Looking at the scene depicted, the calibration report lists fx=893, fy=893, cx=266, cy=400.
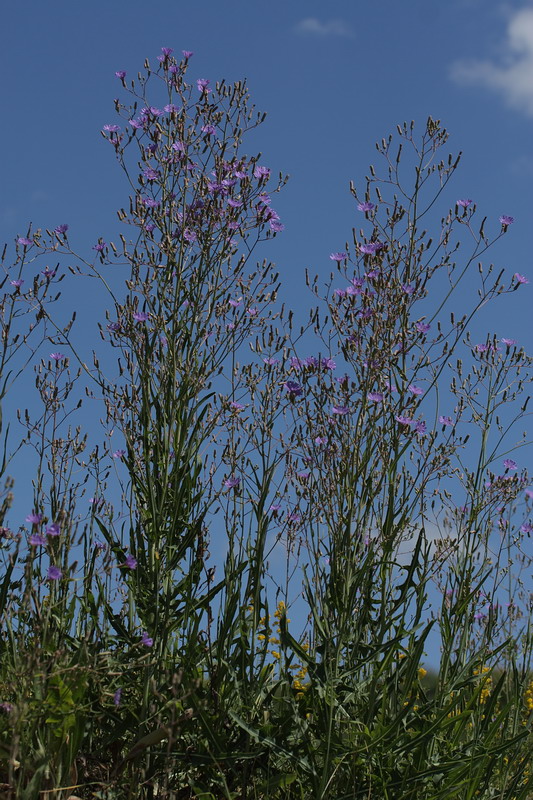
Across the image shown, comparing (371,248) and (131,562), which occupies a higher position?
(371,248)

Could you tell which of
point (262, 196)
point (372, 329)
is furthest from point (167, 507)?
point (262, 196)

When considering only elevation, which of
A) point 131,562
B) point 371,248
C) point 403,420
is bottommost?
point 131,562

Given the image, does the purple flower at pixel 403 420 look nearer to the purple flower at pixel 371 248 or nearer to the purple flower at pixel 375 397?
the purple flower at pixel 375 397

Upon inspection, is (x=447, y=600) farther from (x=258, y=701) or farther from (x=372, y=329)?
(x=372, y=329)

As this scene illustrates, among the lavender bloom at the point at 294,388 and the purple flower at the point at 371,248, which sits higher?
the purple flower at the point at 371,248

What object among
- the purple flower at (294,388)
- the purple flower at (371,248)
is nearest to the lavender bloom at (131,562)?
the purple flower at (294,388)

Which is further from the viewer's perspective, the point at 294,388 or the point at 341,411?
the point at 294,388

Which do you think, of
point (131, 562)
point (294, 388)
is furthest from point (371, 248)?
point (131, 562)

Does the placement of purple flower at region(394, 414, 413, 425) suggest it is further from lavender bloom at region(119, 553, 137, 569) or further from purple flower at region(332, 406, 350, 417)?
lavender bloom at region(119, 553, 137, 569)

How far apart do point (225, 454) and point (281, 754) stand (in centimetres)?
110

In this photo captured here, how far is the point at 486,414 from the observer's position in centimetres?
381

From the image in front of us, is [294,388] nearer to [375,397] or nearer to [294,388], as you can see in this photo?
[294,388]

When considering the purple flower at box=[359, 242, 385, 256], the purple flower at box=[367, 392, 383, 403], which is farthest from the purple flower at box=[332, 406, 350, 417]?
the purple flower at box=[359, 242, 385, 256]

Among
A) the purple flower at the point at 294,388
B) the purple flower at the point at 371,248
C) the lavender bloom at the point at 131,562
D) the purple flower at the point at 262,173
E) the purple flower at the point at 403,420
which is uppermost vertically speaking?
the purple flower at the point at 262,173
